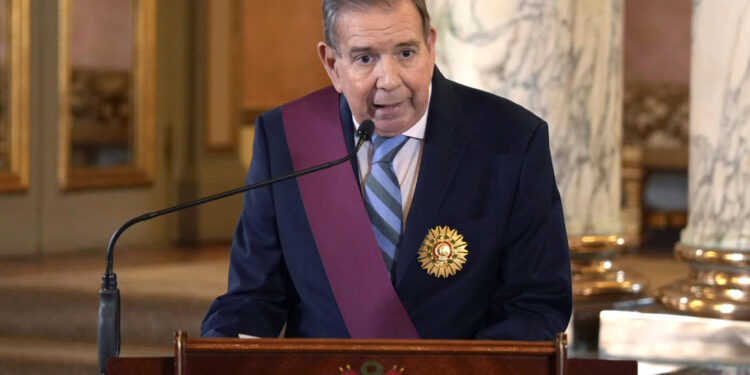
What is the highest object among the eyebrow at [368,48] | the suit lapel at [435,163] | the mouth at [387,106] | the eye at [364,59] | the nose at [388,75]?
the eyebrow at [368,48]

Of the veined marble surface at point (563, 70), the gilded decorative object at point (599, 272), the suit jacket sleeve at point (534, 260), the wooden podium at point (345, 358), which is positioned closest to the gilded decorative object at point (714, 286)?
the gilded decorative object at point (599, 272)

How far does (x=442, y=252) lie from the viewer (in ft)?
6.57

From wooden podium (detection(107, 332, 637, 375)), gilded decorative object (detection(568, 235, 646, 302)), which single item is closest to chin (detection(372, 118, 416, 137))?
wooden podium (detection(107, 332, 637, 375))

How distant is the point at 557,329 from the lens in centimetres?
197

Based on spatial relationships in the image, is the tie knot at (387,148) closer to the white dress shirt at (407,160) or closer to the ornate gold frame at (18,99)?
the white dress shirt at (407,160)

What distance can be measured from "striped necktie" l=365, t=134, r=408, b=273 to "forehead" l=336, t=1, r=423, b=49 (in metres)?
0.23

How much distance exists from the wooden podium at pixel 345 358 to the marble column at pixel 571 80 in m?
2.32

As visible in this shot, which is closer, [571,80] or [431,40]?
[431,40]

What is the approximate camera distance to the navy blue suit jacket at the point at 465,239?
200 centimetres

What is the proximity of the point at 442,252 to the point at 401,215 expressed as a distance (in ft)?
0.34

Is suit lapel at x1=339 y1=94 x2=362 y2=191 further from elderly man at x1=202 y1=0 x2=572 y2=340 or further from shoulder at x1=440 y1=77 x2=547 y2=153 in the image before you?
shoulder at x1=440 y1=77 x2=547 y2=153

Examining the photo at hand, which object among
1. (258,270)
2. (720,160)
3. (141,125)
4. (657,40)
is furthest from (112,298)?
(657,40)

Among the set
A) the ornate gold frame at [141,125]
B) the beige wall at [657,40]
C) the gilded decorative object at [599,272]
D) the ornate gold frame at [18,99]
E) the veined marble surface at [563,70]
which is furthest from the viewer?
the beige wall at [657,40]

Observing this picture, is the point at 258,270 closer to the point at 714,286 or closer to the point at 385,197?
the point at 385,197
